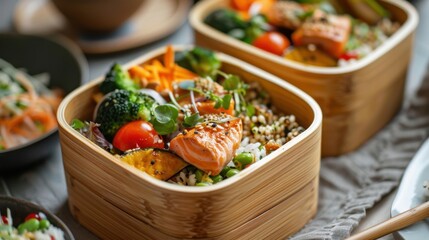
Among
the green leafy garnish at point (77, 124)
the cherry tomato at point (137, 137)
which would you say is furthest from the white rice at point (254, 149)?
the green leafy garnish at point (77, 124)

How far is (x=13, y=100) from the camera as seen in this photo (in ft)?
8.24

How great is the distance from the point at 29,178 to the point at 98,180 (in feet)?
1.80

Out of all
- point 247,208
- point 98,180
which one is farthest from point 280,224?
point 98,180

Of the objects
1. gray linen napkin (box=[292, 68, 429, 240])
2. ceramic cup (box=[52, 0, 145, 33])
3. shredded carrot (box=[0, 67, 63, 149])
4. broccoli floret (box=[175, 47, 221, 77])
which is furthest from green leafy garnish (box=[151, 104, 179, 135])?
ceramic cup (box=[52, 0, 145, 33])

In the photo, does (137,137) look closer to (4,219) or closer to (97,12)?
(4,219)

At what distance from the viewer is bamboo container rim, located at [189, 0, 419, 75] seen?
2.18m

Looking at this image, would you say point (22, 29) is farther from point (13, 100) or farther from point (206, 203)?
point (206, 203)

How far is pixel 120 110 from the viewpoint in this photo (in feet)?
6.31

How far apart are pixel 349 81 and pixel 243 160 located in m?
0.58

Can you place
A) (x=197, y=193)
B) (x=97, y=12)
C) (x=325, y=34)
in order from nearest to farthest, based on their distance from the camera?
(x=197, y=193) → (x=325, y=34) → (x=97, y=12)

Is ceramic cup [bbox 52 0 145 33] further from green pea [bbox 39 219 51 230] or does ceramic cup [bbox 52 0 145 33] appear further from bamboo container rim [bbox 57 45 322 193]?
green pea [bbox 39 219 51 230]

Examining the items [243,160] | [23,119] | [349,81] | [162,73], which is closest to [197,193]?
[243,160]

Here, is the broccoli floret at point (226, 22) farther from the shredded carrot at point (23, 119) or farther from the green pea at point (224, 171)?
the green pea at point (224, 171)

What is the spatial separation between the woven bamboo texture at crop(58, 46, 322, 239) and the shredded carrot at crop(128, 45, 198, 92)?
150mm
